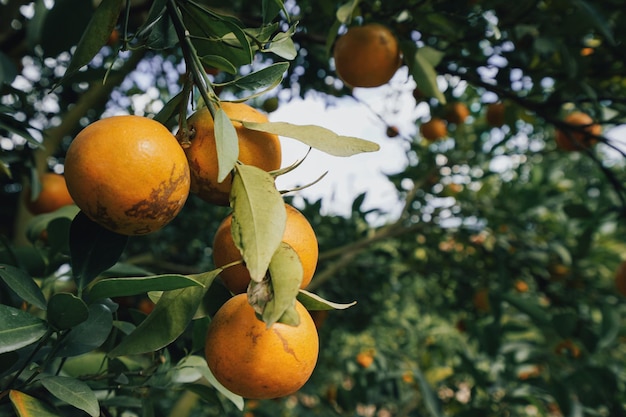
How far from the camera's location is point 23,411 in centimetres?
49

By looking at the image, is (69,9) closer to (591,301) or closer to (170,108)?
(170,108)

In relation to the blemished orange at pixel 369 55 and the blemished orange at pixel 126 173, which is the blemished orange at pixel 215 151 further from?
the blemished orange at pixel 369 55

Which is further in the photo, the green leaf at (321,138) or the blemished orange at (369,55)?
the blemished orange at (369,55)

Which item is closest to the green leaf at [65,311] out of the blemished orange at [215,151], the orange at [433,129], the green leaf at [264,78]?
the blemished orange at [215,151]

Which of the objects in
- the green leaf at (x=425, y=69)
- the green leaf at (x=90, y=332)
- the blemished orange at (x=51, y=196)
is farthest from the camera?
the blemished orange at (x=51, y=196)

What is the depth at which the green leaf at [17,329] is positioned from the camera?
0.50 m

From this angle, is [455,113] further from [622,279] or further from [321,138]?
[321,138]

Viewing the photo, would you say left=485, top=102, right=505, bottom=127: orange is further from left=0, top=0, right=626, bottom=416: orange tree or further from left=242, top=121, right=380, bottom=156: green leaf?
left=242, top=121, right=380, bottom=156: green leaf

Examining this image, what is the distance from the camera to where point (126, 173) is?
481mm

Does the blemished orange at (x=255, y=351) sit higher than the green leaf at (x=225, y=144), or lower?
lower

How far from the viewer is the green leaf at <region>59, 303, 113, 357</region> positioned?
2.01 ft

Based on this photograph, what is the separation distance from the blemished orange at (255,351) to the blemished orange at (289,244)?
30 millimetres

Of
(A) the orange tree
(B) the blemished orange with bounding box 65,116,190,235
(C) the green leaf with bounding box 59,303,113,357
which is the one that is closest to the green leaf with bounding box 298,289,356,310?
(A) the orange tree

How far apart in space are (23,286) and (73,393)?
0.14 metres
